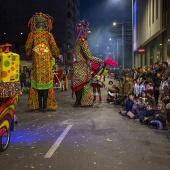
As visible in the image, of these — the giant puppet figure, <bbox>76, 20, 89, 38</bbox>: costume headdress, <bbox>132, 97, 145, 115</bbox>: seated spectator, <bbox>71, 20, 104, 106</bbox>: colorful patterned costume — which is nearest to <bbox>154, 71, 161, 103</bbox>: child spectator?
<bbox>132, 97, 145, 115</bbox>: seated spectator

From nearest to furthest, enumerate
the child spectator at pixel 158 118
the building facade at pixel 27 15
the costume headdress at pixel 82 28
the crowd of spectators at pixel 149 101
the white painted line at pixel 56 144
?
the white painted line at pixel 56 144, the child spectator at pixel 158 118, the crowd of spectators at pixel 149 101, the costume headdress at pixel 82 28, the building facade at pixel 27 15

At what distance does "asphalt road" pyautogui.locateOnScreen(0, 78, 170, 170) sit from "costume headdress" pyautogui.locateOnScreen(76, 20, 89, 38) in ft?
12.6

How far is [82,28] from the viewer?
11953 millimetres

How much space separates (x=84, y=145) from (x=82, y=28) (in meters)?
6.76

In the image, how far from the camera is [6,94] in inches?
217

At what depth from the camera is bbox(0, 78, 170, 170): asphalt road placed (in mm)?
5016

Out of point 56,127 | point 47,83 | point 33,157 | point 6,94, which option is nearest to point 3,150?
point 33,157

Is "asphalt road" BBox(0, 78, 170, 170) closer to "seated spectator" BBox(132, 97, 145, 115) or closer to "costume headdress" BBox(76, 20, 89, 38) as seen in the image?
"seated spectator" BBox(132, 97, 145, 115)

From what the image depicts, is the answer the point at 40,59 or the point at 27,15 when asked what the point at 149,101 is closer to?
the point at 40,59

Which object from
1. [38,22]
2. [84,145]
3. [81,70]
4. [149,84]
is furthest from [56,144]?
[149,84]

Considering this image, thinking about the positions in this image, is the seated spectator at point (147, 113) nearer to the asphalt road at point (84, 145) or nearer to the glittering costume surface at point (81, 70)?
the asphalt road at point (84, 145)

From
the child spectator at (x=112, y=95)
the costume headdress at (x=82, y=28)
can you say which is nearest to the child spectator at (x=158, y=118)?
the costume headdress at (x=82, y=28)

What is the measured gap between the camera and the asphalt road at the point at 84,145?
502 centimetres

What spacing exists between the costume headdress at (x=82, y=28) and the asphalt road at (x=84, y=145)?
12.6 ft
